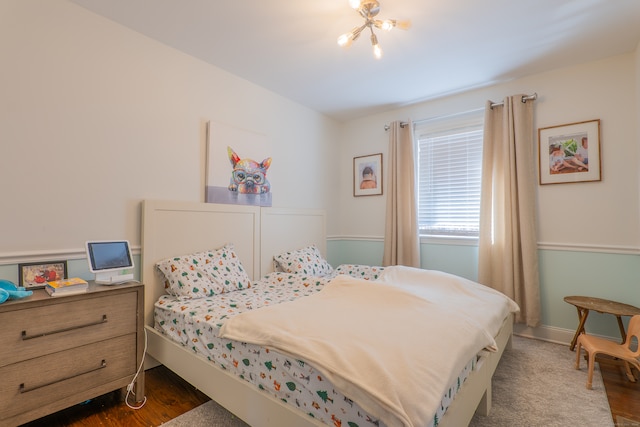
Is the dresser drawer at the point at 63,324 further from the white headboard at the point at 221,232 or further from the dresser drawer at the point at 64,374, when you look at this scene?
the white headboard at the point at 221,232

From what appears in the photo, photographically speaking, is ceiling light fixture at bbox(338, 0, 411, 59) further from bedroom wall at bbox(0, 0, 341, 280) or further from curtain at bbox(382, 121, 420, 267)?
curtain at bbox(382, 121, 420, 267)

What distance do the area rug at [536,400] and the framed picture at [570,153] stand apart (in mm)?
1562

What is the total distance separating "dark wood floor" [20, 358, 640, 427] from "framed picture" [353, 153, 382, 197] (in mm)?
2666

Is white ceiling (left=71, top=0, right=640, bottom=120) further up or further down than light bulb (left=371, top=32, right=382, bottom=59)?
further up

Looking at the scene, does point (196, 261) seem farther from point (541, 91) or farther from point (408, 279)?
point (541, 91)

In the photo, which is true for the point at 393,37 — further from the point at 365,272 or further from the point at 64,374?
the point at 64,374

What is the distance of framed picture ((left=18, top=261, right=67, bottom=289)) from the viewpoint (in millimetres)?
1768

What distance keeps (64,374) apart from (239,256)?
1.48 m

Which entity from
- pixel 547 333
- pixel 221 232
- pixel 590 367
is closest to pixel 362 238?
pixel 221 232

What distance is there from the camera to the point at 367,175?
13.3ft

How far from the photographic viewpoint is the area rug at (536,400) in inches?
65.8

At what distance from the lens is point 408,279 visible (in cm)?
254

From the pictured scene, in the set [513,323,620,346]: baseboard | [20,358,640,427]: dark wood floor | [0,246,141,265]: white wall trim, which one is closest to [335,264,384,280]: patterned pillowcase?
[513,323,620,346]: baseboard

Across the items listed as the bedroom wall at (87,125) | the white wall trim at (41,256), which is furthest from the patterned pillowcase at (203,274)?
the white wall trim at (41,256)
